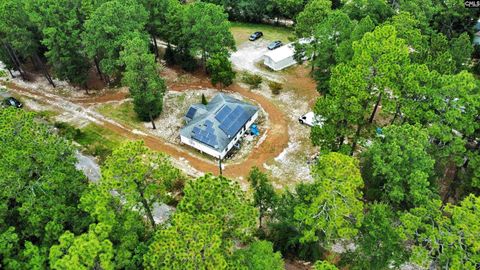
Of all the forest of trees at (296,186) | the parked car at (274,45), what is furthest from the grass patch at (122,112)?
the parked car at (274,45)

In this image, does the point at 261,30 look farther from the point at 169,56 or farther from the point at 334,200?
the point at 334,200

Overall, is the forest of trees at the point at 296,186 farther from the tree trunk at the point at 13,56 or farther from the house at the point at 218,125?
the tree trunk at the point at 13,56

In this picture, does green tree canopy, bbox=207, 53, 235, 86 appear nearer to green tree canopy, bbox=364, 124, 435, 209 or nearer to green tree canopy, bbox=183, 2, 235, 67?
green tree canopy, bbox=183, 2, 235, 67

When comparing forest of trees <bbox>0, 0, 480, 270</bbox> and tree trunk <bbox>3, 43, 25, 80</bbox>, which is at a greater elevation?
forest of trees <bbox>0, 0, 480, 270</bbox>

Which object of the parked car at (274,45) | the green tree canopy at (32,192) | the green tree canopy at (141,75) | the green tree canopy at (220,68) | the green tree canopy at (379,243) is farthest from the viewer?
the parked car at (274,45)

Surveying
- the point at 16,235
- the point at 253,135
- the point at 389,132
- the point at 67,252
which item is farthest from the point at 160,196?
the point at 253,135

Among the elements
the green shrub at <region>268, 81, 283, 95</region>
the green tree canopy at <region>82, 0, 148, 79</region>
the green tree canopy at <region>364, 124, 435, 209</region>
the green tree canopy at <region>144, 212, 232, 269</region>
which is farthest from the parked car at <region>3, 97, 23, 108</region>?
the green tree canopy at <region>364, 124, 435, 209</region>
